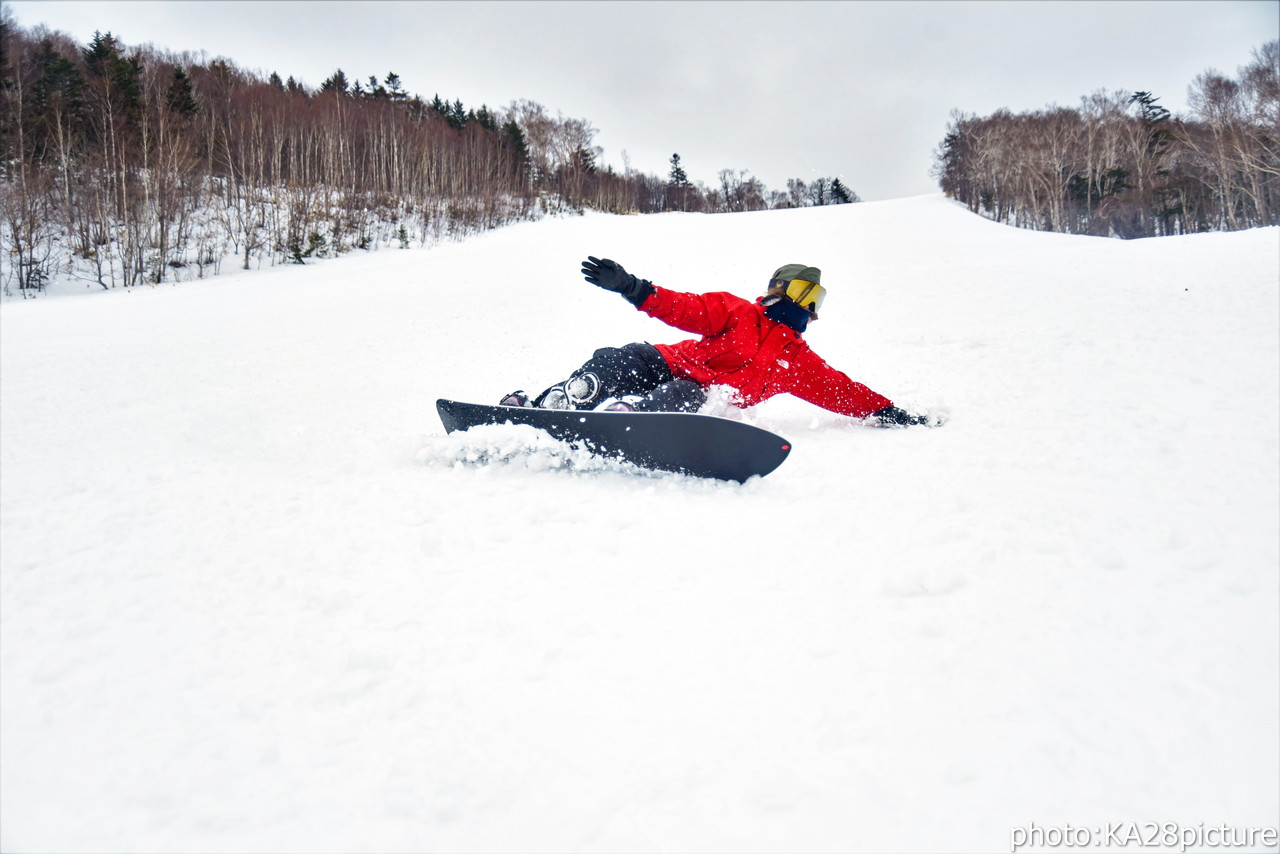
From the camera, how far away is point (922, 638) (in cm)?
133

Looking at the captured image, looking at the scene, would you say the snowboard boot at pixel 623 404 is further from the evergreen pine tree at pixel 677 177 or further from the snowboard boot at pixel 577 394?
the evergreen pine tree at pixel 677 177

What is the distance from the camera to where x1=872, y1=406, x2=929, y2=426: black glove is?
3203 mm

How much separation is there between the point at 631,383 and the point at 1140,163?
40238 mm

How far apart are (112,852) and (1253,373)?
4945mm

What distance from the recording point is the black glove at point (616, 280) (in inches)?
115

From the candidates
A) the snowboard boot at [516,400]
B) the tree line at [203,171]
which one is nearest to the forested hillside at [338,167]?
the tree line at [203,171]

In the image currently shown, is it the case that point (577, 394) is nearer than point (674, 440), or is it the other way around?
point (674, 440)

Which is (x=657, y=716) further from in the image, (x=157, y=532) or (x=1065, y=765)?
(x=157, y=532)

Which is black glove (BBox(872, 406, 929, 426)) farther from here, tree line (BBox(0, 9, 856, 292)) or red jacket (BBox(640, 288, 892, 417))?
tree line (BBox(0, 9, 856, 292))

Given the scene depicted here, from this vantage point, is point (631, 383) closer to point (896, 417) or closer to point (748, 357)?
point (748, 357)

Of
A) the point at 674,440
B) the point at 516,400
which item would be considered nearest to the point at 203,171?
the point at 516,400

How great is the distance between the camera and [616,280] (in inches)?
116

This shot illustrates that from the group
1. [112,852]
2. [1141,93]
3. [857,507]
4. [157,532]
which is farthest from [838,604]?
[1141,93]

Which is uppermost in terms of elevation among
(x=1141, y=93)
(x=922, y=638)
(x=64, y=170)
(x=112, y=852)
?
(x=1141, y=93)
